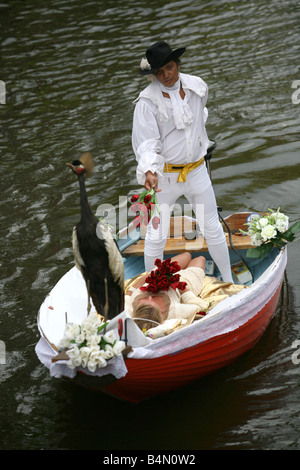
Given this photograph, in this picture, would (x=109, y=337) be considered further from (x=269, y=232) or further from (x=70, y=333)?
(x=269, y=232)

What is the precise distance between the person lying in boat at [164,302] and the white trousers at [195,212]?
0.28 m

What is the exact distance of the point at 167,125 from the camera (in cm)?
512

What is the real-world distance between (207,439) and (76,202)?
4.29 metres

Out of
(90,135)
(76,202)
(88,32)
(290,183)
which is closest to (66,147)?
(90,135)

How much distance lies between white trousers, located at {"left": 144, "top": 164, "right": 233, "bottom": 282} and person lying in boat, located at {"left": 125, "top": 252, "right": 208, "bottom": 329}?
0.28m

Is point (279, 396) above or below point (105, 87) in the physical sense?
below

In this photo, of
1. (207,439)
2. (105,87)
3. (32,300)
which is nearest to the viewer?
(207,439)

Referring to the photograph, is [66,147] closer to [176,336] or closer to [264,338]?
[264,338]

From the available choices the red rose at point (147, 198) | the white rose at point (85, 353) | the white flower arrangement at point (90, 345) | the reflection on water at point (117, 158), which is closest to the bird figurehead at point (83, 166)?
the red rose at point (147, 198)

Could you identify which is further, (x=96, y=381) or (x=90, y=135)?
(x=90, y=135)

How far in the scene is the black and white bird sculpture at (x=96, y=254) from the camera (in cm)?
409

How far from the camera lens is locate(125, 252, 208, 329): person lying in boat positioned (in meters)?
4.89

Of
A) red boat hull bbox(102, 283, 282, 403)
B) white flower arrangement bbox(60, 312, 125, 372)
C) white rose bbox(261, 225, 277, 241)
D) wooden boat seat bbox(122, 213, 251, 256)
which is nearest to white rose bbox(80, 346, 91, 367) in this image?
white flower arrangement bbox(60, 312, 125, 372)

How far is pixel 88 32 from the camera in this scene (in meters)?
Answer: 13.2
